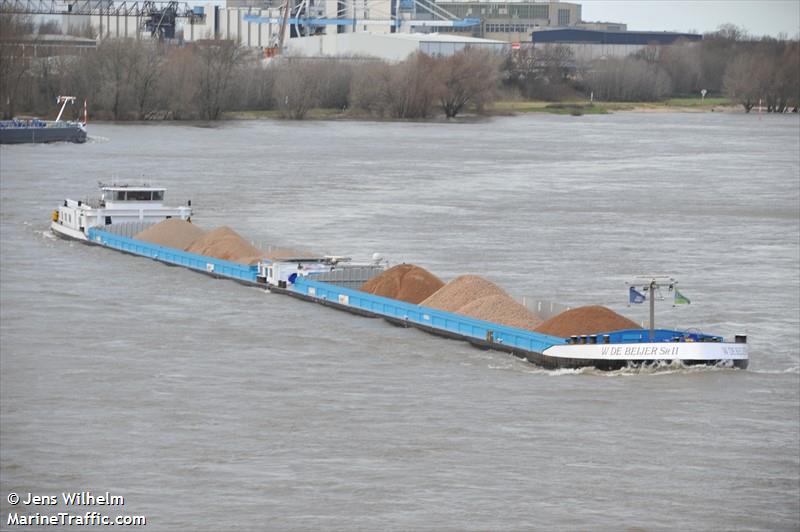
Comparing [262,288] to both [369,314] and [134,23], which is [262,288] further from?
[134,23]

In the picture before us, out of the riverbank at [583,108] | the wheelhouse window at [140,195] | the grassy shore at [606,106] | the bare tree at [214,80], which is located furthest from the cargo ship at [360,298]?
the grassy shore at [606,106]

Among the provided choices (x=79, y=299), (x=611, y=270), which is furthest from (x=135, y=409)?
(x=611, y=270)

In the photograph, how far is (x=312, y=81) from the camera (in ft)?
319

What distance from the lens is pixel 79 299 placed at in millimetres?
29047

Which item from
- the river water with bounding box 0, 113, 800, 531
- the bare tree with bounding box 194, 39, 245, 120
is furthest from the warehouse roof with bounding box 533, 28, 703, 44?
the river water with bounding box 0, 113, 800, 531

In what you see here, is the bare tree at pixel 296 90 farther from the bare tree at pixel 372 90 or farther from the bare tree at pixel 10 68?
the bare tree at pixel 10 68

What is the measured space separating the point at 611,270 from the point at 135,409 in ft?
47.4

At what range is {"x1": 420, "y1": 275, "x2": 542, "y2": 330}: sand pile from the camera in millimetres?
25594

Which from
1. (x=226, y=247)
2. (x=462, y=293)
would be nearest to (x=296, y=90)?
(x=226, y=247)

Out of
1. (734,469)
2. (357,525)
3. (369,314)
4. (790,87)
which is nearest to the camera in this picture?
(357,525)

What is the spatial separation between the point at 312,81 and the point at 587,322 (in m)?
74.7

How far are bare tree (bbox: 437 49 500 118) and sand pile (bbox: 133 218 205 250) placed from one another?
2406 inches

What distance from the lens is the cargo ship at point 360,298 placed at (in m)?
23.0

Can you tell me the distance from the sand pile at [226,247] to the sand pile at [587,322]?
978 cm
